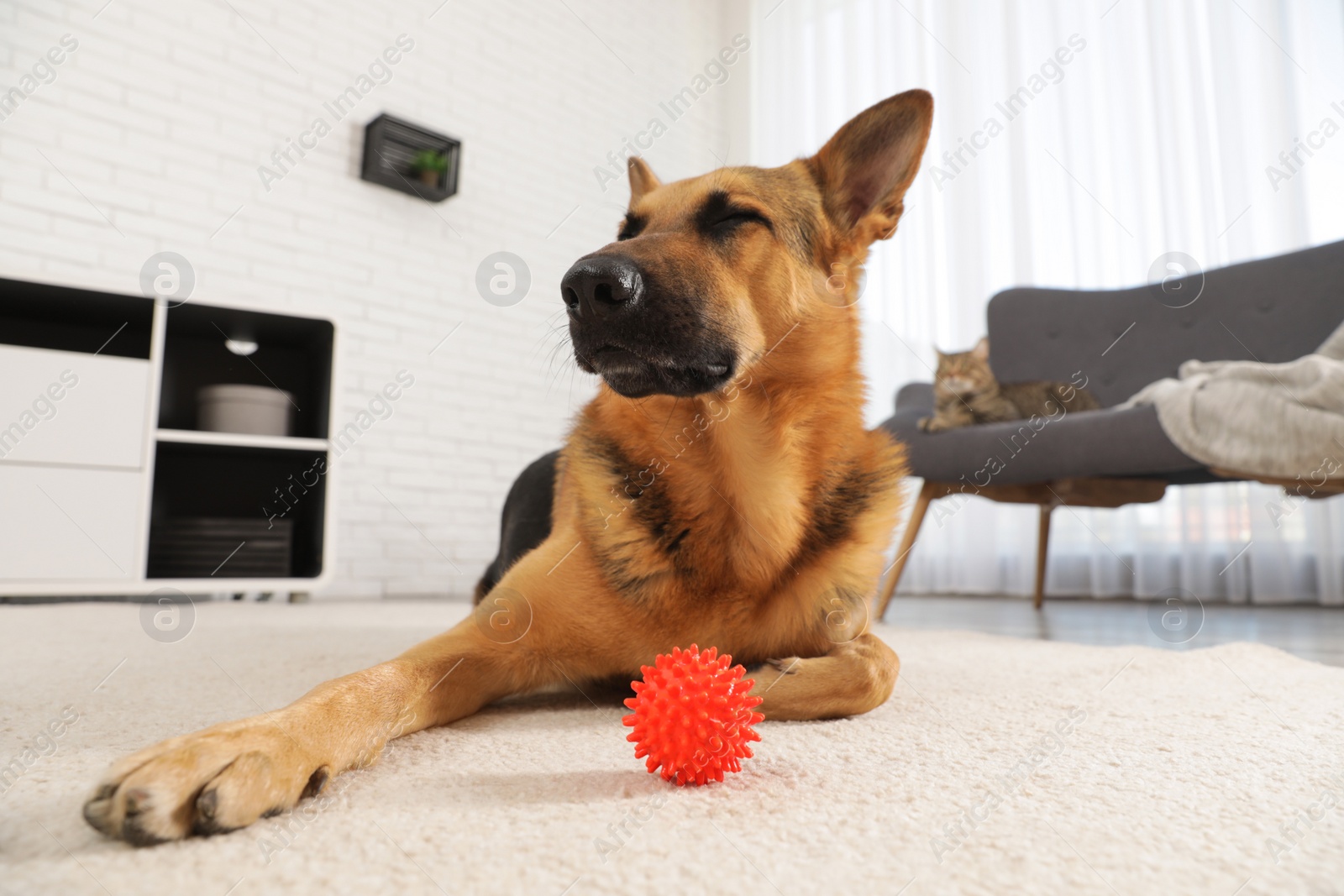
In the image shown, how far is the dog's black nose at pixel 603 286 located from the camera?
114 centimetres

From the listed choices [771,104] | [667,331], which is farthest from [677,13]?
[667,331]

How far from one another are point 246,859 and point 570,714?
63 cm

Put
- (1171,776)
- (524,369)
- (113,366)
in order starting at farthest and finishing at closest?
(524,369), (113,366), (1171,776)

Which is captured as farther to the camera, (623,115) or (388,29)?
(623,115)

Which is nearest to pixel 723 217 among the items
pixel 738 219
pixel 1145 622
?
pixel 738 219

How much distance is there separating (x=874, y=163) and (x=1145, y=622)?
8.13 ft

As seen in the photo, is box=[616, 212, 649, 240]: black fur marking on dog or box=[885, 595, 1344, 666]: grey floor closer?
box=[616, 212, 649, 240]: black fur marking on dog

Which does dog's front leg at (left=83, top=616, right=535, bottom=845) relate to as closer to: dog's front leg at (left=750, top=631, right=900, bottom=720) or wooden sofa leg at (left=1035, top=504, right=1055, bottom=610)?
dog's front leg at (left=750, top=631, right=900, bottom=720)

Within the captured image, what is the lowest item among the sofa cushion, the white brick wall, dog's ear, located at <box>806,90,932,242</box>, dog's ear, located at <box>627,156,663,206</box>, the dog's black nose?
the sofa cushion

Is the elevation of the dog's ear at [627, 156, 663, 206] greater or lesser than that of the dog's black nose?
greater

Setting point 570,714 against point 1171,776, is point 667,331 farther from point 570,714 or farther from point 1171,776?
point 1171,776

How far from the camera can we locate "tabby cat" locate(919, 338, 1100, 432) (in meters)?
3.24

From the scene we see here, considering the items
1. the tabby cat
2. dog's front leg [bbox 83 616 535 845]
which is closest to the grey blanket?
the tabby cat

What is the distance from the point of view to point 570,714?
3.96 feet
